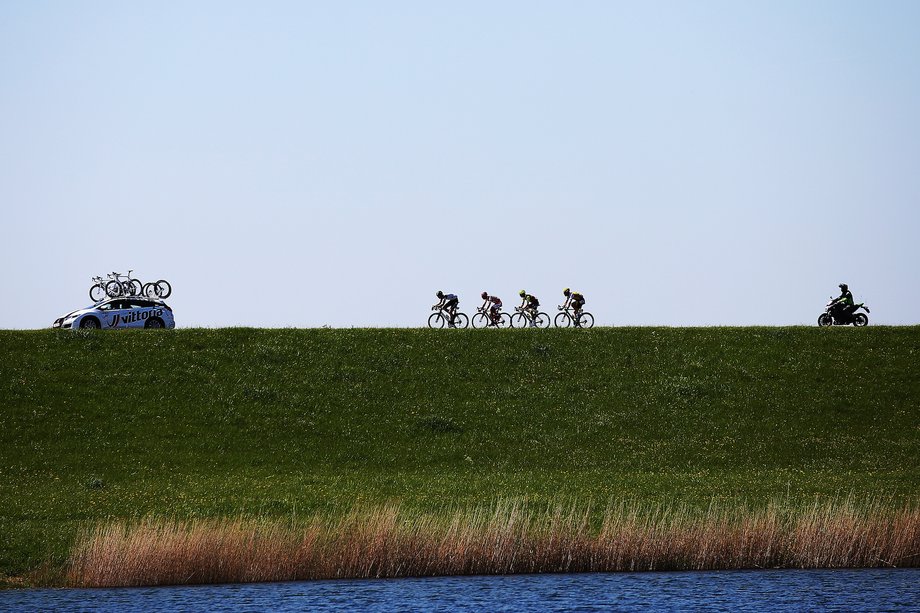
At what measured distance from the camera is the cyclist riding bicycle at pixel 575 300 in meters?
59.3

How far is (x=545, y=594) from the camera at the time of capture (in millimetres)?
25219

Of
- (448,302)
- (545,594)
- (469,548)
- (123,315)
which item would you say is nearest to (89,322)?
(123,315)

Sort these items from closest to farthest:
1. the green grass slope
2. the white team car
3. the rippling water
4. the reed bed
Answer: the rippling water < the reed bed < the green grass slope < the white team car

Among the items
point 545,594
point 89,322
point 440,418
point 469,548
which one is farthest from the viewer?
point 89,322

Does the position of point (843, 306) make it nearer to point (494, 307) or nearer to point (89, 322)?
point (494, 307)

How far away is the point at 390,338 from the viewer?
55.8 metres

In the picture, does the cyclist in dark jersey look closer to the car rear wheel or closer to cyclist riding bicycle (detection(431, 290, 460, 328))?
cyclist riding bicycle (detection(431, 290, 460, 328))

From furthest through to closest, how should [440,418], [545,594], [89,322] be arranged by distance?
1. [89,322]
2. [440,418]
3. [545,594]

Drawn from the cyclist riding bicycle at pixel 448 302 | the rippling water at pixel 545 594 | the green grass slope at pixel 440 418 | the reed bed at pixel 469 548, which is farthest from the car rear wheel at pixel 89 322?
the rippling water at pixel 545 594

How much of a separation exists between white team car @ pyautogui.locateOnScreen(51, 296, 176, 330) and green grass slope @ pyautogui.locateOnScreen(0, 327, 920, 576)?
11.2ft

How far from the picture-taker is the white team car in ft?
190

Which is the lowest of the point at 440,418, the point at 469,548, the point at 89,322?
the point at 469,548

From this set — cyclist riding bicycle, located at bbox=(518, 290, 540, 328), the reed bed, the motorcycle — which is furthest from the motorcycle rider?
the reed bed

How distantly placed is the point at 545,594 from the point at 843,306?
3964 centimetres
